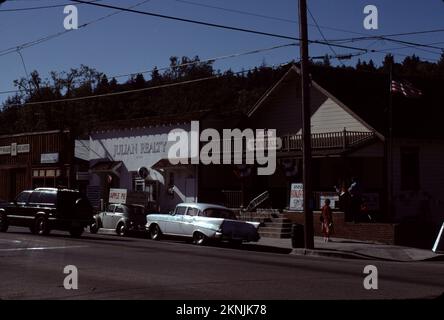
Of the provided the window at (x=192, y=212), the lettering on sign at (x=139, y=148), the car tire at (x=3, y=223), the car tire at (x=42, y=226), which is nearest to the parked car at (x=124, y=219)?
Result: the car tire at (x=42, y=226)

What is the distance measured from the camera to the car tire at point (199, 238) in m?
24.2

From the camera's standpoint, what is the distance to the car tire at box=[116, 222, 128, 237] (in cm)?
2891

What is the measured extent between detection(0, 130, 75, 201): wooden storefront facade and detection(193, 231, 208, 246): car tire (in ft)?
74.5

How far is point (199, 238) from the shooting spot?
79.9ft

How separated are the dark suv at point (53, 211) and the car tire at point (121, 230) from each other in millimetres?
2445

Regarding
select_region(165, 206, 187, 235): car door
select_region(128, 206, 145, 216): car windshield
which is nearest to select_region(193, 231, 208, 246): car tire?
select_region(165, 206, 187, 235): car door

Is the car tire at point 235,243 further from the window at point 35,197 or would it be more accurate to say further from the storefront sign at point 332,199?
the window at point 35,197

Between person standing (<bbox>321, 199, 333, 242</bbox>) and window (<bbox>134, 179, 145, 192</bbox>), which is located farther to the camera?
window (<bbox>134, 179, 145, 192</bbox>)

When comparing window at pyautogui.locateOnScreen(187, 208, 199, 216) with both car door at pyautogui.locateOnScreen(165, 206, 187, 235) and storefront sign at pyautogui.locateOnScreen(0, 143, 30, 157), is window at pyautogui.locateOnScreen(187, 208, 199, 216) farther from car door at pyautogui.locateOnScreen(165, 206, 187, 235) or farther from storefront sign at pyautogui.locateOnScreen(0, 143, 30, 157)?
storefront sign at pyautogui.locateOnScreen(0, 143, 30, 157)

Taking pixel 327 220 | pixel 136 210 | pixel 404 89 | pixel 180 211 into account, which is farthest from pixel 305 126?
pixel 136 210

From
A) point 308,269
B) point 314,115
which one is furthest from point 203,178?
point 308,269

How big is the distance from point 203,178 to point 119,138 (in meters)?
7.82
